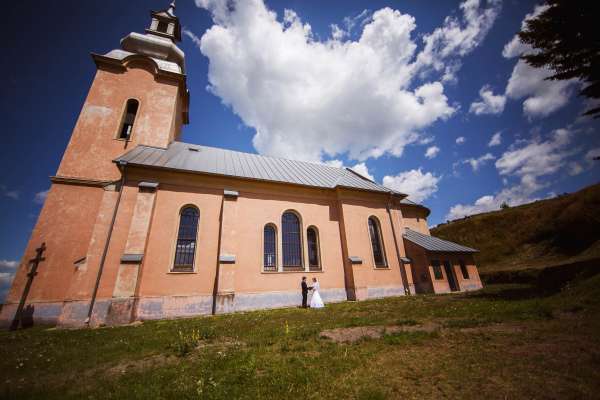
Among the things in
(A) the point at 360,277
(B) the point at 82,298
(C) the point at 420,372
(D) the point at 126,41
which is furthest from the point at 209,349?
(D) the point at 126,41

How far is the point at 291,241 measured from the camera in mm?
14703

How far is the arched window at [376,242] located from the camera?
16.3 m

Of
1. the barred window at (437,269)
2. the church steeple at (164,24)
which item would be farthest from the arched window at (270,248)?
the church steeple at (164,24)

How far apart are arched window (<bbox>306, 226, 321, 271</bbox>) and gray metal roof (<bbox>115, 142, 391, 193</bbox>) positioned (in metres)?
3.16

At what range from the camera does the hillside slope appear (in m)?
21.3

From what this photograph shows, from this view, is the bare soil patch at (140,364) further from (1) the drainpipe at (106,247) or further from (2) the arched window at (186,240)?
(1) the drainpipe at (106,247)

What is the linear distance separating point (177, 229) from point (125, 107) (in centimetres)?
982

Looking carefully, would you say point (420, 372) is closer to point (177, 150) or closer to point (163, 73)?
point (177, 150)

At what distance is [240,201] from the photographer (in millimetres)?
13906

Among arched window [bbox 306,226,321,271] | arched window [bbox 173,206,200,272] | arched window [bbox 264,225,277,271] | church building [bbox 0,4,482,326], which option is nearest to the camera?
church building [bbox 0,4,482,326]

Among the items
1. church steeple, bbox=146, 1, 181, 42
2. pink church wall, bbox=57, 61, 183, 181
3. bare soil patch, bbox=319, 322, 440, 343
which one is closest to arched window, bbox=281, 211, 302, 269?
bare soil patch, bbox=319, 322, 440, 343

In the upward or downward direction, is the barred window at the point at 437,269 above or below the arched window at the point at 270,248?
below

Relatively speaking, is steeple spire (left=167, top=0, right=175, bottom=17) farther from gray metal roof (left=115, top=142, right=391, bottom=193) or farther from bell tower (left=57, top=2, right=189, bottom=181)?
gray metal roof (left=115, top=142, right=391, bottom=193)

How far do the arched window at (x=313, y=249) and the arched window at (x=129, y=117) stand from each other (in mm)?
13431
